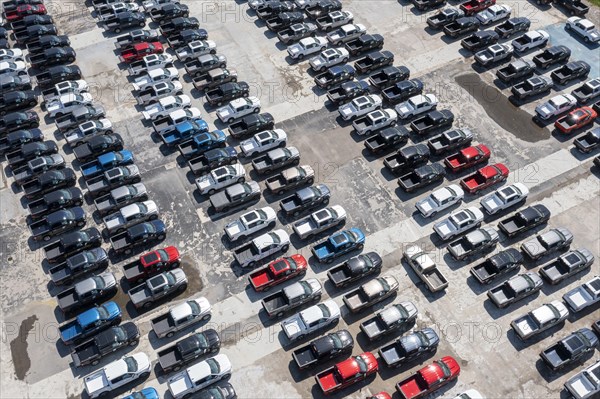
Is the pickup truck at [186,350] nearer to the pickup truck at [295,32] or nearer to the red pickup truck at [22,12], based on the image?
the pickup truck at [295,32]

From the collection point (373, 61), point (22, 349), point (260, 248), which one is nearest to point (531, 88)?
point (373, 61)

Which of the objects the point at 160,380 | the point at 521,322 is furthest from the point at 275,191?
the point at 521,322

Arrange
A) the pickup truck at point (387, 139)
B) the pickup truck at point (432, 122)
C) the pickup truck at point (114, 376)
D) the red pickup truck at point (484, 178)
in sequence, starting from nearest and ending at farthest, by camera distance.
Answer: the pickup truck at point (114, 376) < the red pickup truck at point (484, 178) < the pickup truck at point (387, 139) < the pickup truck at point (432, 122)

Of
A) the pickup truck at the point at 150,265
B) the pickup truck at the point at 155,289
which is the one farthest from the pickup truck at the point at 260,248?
the pickup truck at the point at 150,265

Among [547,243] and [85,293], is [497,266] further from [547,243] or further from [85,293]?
[85,293]

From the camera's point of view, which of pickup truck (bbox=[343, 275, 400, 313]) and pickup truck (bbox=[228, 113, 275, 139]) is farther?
pickup truck (bbox=[228, 113, 275, 139])

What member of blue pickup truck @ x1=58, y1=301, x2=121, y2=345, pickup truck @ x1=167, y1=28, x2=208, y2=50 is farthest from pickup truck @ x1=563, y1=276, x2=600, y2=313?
pickup truck @ x1=167, y1=28, x2=208, y2=50

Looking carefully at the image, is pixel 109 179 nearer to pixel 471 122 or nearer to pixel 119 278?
pixel 119 278

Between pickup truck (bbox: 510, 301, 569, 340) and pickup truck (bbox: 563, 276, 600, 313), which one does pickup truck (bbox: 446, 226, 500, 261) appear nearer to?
pickup truck (bbox: 510, 301, 569, 340)
